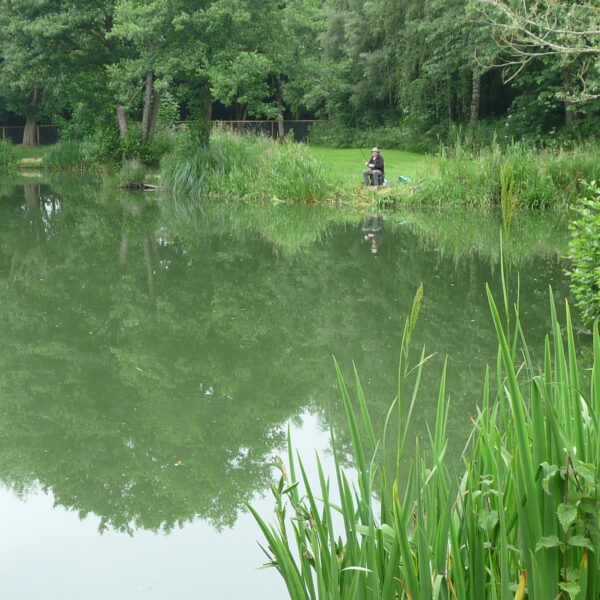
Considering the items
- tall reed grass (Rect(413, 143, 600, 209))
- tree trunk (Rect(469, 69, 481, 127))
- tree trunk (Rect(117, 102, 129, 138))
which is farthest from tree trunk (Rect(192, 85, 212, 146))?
tree trunk (Rect(469, 69, 481, 127))

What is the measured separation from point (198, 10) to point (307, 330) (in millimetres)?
14313

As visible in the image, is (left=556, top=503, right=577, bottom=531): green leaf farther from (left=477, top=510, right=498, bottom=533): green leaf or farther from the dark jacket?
the dark jacket

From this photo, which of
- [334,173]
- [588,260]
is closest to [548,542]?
[588,260]

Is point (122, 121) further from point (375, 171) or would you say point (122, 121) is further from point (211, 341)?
point (211, 341)

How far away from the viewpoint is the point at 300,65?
78.2 ft

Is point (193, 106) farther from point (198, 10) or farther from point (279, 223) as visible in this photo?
point (279, 223)

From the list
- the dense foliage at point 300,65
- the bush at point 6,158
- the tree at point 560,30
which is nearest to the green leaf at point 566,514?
the tree at point 560,30

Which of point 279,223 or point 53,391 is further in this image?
point 279,223

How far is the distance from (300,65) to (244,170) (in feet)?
21.2

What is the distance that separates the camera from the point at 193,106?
814 inches

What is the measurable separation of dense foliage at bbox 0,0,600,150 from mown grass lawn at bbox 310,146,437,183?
1188 mm

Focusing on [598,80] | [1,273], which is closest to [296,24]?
[598,80]

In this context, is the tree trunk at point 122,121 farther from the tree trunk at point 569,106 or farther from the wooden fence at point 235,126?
the tree trunk at point 569,106

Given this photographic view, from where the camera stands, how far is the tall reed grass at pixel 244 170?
56.3 feet
